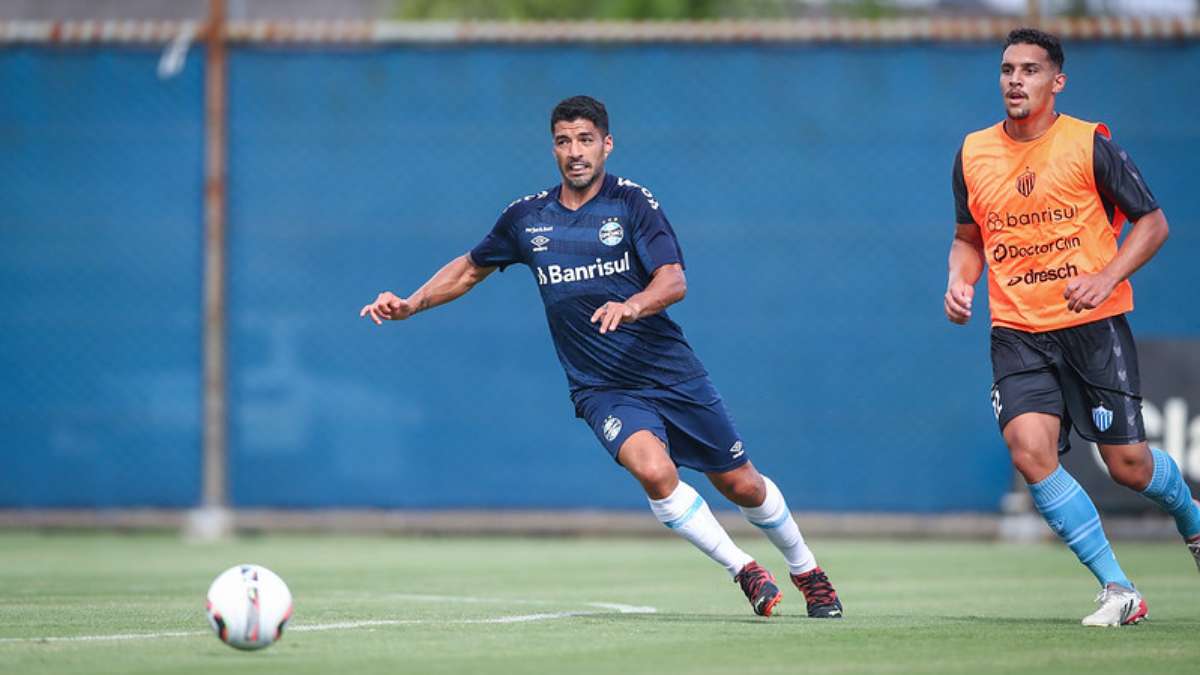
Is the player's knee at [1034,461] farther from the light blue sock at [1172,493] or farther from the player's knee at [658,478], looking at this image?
the player's knee at [658,478]

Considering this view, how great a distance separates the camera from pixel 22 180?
14602mm

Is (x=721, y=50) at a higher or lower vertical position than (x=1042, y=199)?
higher

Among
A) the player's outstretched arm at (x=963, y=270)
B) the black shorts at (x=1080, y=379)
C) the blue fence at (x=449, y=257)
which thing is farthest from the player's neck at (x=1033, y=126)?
the blue fence at (x=449, y=257)

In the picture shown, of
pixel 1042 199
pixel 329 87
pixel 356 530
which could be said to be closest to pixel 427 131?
pixel 329 87

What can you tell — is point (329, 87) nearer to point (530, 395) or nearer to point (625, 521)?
point (530, 395)

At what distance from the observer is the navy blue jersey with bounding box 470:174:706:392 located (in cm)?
Answer: 841

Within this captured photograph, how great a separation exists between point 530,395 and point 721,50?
2.95 meters

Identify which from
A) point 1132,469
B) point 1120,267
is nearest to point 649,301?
point 1120,267

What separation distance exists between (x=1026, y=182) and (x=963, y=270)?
1.56 feet

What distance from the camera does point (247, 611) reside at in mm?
6488

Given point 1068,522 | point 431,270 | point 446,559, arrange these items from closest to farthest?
point 1068,522 < point 446,559 < point 431,270

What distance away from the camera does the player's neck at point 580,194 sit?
8531 millimetres

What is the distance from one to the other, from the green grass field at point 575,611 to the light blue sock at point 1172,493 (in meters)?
0.44

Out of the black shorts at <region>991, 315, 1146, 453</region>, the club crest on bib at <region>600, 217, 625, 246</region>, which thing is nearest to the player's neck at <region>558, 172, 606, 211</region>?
the club crest on bib at <region>600, 217, 625, 246</region>
